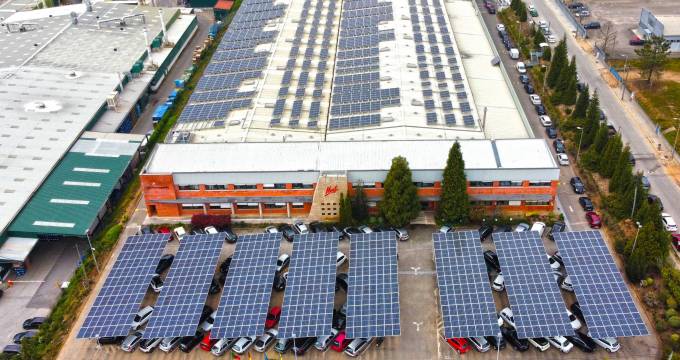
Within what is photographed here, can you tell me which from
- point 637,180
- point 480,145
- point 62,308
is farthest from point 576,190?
point 62,308

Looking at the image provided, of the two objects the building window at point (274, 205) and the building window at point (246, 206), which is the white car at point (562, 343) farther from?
the building window at point (246, 206)

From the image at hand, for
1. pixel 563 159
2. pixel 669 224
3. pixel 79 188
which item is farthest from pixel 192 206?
pixel 669 224

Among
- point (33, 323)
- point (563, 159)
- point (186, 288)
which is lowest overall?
point (33, 323)

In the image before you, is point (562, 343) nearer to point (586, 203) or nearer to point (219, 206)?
point (586, 203)

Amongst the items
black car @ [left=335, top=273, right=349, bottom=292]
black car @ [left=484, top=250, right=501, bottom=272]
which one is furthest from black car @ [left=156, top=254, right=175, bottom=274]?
black car @ [left=484, top=250, right=501, bottom=272]

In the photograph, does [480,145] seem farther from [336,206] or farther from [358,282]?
[358,282]

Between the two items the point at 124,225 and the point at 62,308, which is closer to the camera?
the point at 62,308
